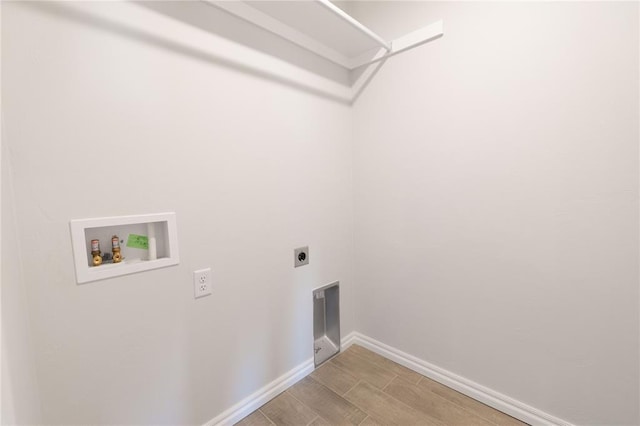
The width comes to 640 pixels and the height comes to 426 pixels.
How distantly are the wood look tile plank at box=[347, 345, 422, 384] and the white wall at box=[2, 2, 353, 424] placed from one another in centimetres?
60

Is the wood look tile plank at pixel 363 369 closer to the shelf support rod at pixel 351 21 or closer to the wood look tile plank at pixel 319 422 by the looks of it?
the wood look tile plank at pixel 319 422

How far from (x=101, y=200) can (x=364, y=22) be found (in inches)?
77.7

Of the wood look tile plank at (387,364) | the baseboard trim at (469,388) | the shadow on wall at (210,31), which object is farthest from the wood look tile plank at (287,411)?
the shadow on wall at (210,31)

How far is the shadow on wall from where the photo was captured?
95 centimetres

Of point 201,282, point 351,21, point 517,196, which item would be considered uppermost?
point 351,21

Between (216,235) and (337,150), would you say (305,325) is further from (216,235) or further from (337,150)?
(337,150)

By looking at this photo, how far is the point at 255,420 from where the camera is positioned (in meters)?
1.43

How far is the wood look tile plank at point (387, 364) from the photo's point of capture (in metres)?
1.74

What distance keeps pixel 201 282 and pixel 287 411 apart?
91cm

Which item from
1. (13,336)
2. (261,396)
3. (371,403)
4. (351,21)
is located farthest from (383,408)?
(351,21)

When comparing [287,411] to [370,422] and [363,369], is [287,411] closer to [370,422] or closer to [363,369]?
[370,422]

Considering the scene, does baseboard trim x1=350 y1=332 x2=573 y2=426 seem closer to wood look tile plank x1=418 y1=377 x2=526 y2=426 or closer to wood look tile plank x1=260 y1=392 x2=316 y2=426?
wood look tile plank x1=418 y1=377 x2=526 y2=426

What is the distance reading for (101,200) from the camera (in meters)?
1.00

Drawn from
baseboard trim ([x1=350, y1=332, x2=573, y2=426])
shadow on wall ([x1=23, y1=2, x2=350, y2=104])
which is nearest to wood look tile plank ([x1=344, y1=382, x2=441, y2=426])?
baseboard trim ([x1=350, y1=332, x2=573, y2=426])
